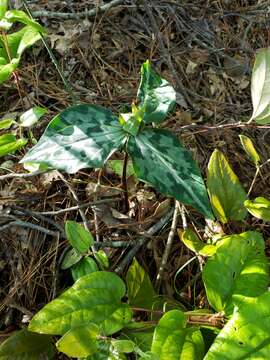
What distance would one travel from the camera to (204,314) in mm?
1104

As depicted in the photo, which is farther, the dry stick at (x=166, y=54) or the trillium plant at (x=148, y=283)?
the dry stick at (x=166, y=54)

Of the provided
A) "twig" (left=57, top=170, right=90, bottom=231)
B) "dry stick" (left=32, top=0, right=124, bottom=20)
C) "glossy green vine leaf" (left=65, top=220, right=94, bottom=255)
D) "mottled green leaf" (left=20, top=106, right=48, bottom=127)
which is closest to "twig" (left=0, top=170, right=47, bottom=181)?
"twig" (left=57, top=170, right=90, bottom=231)

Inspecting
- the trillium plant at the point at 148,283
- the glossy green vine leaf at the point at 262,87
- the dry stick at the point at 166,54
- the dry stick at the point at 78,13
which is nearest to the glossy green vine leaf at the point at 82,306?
the trillium plant at the point at 148,283

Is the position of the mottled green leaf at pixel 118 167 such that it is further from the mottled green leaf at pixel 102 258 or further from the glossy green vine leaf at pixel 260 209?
the glossy green vine leaf at pixel 260 209

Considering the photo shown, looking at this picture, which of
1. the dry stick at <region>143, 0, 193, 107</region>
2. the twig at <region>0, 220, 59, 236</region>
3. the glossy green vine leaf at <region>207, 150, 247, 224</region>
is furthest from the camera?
the dry stick at <region>143, 0, 193, 107</region>

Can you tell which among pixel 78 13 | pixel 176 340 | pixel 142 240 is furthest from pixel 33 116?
pixel 78 13

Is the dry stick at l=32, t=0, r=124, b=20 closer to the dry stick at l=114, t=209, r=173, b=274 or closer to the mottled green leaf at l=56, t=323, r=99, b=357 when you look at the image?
the dry stick at l=114, t=209, r=173, b=274

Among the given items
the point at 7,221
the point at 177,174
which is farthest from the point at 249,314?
the point at 7,221

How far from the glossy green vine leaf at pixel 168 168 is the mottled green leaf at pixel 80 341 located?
0.32 metres

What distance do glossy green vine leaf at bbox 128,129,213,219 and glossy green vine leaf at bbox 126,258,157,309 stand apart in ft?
0.85

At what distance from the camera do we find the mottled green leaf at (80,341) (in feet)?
3.16

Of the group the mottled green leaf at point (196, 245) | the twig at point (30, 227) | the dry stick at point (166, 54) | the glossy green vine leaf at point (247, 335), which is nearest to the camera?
the glossy green vine leaf at point (247, 335)

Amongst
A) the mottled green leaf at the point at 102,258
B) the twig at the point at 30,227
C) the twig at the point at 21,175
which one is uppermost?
the twig at the point at 21,175

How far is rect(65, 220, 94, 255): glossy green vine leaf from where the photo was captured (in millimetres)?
1190
